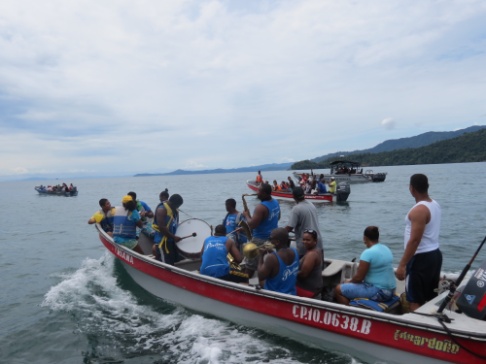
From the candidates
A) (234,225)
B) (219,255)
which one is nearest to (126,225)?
(234,225)

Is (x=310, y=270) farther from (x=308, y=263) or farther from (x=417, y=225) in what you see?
(x=417, y=225)

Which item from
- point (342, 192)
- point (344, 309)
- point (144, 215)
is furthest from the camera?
point (342, 192)

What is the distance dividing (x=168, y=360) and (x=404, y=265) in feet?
13.2

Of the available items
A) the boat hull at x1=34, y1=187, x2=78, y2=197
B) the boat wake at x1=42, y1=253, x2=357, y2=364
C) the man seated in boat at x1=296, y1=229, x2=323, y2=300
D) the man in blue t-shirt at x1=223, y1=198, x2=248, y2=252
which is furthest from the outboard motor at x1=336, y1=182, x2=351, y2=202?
the boat hull at x1=34, y1=187, x2=78, y2=197

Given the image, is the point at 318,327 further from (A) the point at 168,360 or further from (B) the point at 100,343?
(B) the point at 100,343

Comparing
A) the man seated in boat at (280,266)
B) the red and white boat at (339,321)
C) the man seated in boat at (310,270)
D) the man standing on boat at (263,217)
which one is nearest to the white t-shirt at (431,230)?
the red and white boat at (339,321)

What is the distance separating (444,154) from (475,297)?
138 meters

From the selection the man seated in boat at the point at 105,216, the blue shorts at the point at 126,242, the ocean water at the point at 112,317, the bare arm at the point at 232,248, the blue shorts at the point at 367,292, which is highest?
the man seated in boat at the point at 105,216

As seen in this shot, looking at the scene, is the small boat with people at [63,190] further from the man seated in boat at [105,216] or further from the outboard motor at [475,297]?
the outboard motor at [475,297]

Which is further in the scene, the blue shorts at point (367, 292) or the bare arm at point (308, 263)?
the bare arm at point (308, 263)

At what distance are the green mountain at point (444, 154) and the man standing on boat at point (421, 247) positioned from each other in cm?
11411

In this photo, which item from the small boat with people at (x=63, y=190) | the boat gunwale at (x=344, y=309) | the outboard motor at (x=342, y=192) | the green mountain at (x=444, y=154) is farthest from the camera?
the green mountain at (x=444, y=154)

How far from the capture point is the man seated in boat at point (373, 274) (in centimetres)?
556

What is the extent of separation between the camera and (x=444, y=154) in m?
128
